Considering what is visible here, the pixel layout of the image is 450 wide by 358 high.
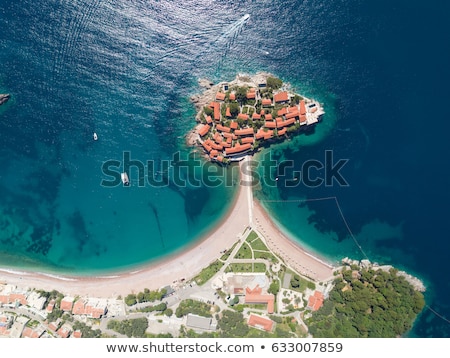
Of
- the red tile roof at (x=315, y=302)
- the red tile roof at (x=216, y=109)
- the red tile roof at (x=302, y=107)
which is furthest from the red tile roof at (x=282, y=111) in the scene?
the red tile roof at (x=315, y=302)

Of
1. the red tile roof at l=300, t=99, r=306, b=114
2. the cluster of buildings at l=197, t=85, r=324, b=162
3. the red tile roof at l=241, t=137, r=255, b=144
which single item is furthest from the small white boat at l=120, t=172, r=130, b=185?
the red tile roof at l=300, t=99, r=306, b=114

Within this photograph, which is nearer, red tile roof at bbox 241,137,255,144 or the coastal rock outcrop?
red tile roof at bbox 241,137,255,144

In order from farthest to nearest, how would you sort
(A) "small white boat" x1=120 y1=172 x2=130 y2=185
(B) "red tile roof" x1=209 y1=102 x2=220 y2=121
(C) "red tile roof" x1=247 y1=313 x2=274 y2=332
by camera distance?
1. (A) "small white boat" x1=120 y1=172 x2=130 y2=185
2. (B) "red tile roof" x1=209 y1=102 x2=220 y2=121
3. (C) "red tile roof" x1=247 y1=313 x2=274 y2=332

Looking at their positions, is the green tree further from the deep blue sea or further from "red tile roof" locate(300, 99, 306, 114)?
"red tile roof" locate(300, 99, 306, 114)

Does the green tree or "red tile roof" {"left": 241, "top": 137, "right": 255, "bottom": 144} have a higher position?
the green tree

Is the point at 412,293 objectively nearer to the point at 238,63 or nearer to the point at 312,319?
the point at 312,319

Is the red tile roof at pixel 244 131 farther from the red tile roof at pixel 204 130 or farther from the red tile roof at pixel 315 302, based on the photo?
the red tile roof at pixel 315 302

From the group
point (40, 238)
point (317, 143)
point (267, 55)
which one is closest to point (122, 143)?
point (40, 238)
